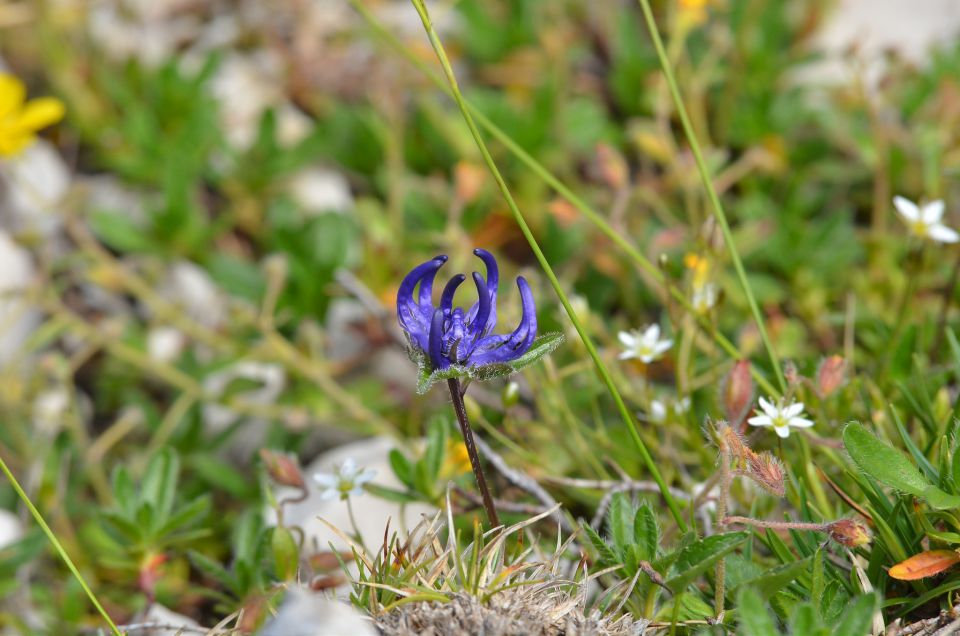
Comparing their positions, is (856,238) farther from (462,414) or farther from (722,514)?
(462,414)

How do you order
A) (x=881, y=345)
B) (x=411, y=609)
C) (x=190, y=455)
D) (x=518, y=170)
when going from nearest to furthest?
(x=411, y=609)
(x=881, y=345)
(x=190, y=455)
(x=518, y=170)

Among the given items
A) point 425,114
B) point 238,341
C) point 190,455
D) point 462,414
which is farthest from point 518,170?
point 462,414

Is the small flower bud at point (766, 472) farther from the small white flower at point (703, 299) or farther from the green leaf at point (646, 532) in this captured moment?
the small white flower at point (703, 299)

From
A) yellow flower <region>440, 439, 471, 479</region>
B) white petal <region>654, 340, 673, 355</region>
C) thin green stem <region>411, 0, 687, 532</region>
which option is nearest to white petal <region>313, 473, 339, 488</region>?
yellow flower <region>440, 439, 471, 479</region>

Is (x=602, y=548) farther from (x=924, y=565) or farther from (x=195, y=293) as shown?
(x=195, y=293)

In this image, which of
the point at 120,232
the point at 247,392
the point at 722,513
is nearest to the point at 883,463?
the point at 722,513

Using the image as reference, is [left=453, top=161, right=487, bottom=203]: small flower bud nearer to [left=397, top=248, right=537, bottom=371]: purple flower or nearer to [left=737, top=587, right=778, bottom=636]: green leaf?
[left=397, top=248, right=537, bottom=371]: purple flower

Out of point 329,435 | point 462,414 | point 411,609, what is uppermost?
point 462,414
